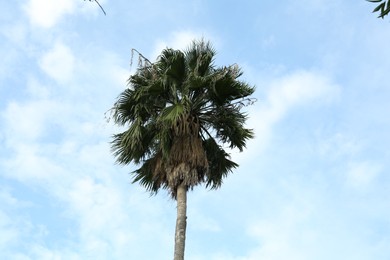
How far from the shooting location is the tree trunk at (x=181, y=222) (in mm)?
11383

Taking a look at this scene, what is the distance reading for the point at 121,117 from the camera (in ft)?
44.7

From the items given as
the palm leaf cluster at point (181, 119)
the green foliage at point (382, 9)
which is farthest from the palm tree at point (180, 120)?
the green foliage at point (382, 9)

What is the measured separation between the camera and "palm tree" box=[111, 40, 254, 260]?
12.5 meters

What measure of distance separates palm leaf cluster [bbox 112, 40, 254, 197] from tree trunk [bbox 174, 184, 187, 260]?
0.21 m

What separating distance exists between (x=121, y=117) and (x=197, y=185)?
2511 mm

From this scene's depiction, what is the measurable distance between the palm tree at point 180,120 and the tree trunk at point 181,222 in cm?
2

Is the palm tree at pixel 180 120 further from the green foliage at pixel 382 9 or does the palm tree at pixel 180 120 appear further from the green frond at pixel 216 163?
the green foliage at pixel 382 9

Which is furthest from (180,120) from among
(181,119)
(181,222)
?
(181,222)

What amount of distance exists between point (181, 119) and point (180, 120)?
0.04 m

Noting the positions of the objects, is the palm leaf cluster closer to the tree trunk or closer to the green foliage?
the tree trunk

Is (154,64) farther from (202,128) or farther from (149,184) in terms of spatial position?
(149,184)

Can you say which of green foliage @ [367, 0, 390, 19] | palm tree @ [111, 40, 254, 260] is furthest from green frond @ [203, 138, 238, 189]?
green foliage @ [367, 0, 390, 19]

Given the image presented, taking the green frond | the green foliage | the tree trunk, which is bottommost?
the green foliage

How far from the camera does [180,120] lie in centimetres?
1252
